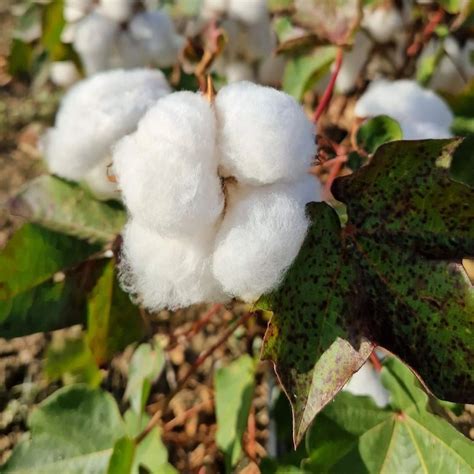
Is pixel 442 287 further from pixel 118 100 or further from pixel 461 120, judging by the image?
pixel 461 120

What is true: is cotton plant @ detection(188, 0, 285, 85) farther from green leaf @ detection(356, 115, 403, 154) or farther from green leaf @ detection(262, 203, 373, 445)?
green leaf @ detection(262, 203, 373, 445)

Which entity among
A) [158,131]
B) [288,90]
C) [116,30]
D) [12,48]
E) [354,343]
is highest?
[158,131]

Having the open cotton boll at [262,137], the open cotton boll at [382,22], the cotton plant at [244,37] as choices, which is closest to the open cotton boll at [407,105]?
the open cotton boll at [382,22]

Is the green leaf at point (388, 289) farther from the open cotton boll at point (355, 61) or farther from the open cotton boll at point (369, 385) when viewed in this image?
the open cotton boll at point (355, 61)

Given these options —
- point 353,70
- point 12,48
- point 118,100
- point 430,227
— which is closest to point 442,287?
point 430,227

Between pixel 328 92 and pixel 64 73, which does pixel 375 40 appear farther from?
pixel 64 73

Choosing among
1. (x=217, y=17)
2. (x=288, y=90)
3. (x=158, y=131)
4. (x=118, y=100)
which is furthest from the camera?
(x=217, y=17)
